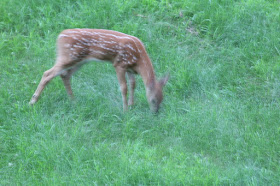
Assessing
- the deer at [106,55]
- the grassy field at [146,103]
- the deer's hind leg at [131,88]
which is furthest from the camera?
the deer's hind leg at [131,88]

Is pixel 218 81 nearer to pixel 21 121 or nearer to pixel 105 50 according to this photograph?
pixel 105 50

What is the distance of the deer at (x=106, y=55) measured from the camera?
818 centimetres

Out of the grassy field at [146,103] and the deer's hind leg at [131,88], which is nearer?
the grassy field at [146,103]

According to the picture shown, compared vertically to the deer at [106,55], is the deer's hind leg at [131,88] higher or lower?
lower

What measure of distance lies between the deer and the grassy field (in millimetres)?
326

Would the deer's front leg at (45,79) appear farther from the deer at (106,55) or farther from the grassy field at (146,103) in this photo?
the grassy field at (146,103)

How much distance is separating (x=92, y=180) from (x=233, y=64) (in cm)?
398

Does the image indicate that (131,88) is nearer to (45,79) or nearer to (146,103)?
(146,103)

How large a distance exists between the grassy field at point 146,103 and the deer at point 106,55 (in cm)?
33

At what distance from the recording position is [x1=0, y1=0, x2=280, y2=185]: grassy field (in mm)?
6488

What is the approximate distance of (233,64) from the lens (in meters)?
9.18

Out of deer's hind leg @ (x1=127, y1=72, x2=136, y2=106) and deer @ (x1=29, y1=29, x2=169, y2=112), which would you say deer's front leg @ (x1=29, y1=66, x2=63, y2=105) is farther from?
deer's hind leg @ (x1=127, y1=72, x2=136, y2=106)

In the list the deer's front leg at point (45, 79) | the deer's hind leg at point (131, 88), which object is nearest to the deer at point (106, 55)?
the deer's front leg at point (45, 79)

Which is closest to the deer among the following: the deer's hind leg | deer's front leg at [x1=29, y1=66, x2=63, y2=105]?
deer's front leg at [x1=29, y1=66, x2=63, y2=105]
